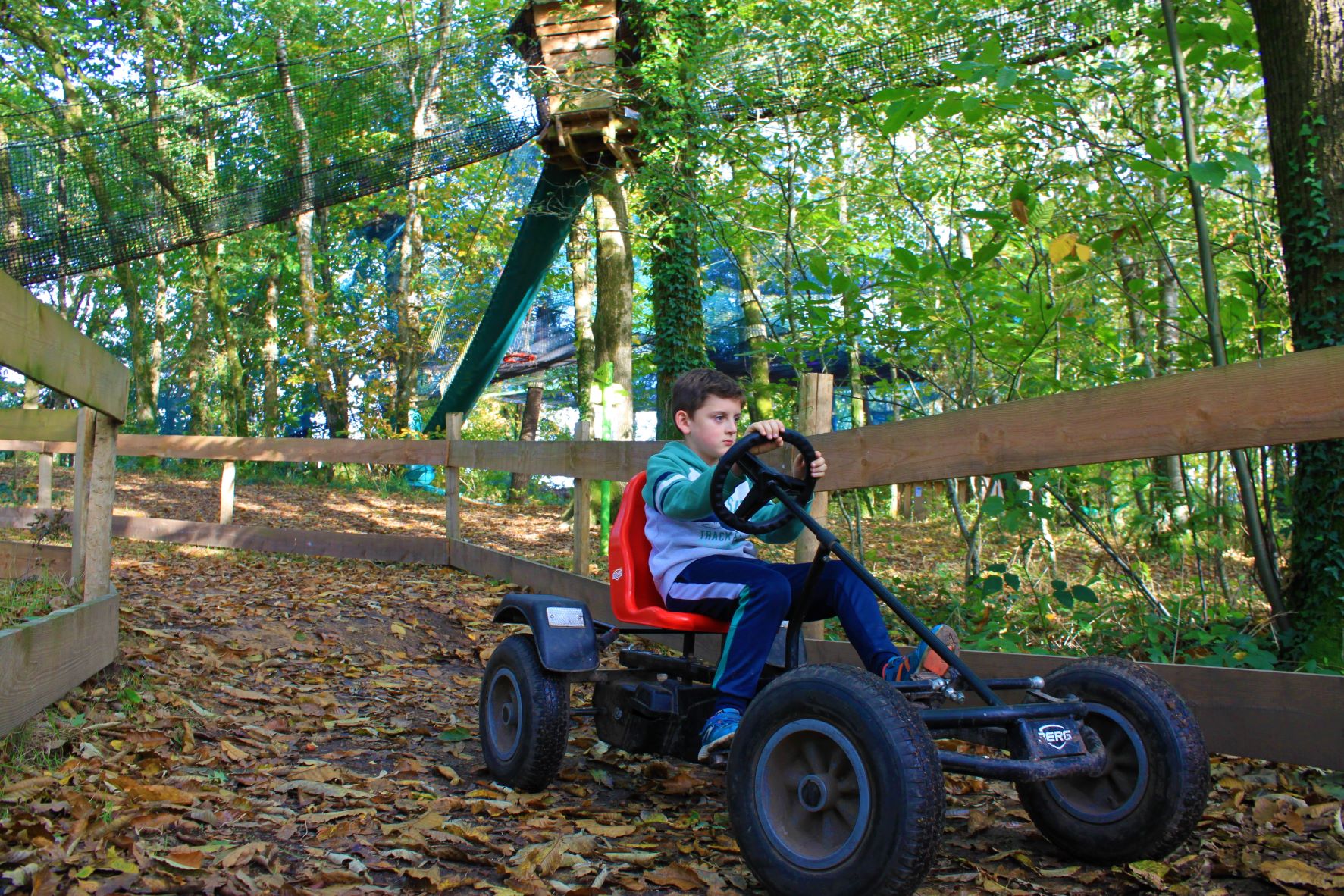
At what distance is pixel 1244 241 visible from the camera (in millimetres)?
4359

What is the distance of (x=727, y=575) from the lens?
304 cm

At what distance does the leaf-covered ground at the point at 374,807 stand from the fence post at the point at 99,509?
1.24 ft

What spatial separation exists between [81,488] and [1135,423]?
156 inches

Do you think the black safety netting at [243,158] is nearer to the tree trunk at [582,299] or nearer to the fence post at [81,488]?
the tree trunk at [582,299]

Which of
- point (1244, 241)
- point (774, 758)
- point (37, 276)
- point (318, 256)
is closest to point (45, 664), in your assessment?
point (774, 758)

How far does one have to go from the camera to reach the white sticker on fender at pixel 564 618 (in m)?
3.41

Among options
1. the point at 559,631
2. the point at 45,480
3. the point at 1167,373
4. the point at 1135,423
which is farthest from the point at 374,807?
the point at 45,480

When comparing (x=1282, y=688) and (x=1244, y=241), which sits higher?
(x=1244, y=241)

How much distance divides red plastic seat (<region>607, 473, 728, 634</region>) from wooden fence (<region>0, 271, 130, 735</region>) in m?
1.83

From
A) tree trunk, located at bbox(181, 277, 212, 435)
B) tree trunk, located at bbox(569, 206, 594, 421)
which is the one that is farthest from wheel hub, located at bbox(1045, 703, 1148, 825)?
tree trunk, located at bbox(181, 277, 212, 435)

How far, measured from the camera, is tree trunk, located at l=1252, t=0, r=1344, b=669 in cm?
351

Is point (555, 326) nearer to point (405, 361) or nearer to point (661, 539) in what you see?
point (405, 361)

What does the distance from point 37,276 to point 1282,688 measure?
11079 millimetres

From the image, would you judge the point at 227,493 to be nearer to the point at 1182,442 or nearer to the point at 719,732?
the point at 719,732
